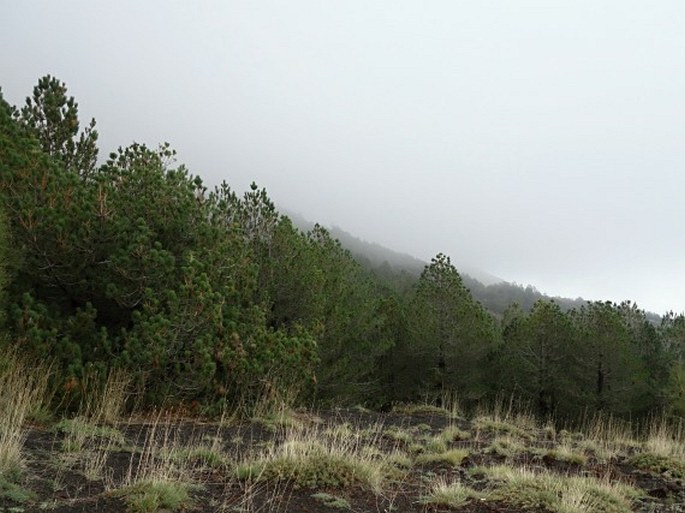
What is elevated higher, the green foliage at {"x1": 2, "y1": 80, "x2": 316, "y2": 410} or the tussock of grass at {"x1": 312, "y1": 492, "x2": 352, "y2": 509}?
the green foliage at {"x1": 2, "y1": 80, "x2": 316, "y2": 410}

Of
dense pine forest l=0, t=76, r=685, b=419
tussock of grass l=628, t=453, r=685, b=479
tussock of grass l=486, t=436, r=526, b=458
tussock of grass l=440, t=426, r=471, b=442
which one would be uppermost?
dense pine forest l=0, t=76, r=685, b=419

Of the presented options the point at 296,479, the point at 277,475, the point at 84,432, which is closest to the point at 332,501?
the point at 296,479

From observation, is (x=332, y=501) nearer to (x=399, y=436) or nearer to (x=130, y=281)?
(x=399, y=436)

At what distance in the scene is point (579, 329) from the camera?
2516 centimetres

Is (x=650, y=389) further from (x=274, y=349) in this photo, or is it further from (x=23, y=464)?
(x=23, y=464)

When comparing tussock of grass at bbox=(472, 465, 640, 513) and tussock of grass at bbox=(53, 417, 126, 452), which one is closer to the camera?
tussock of grass at bbox=(472, 465, 640, 513)

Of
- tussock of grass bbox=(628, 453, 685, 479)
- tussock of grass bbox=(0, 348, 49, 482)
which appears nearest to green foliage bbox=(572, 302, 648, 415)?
tussock of grass bbox=(628, 453, 685, 479)

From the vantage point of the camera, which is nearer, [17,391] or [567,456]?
[17,391]

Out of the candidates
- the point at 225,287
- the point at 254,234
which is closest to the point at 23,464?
the point at 225,287

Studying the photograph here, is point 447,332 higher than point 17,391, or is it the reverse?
point 447,332

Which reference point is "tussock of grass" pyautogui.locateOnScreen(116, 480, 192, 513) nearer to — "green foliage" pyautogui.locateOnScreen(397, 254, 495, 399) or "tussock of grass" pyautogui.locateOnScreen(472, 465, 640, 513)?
"tussock of grass" pyautogui.locateOnScreen(472, 465, 640, 513)

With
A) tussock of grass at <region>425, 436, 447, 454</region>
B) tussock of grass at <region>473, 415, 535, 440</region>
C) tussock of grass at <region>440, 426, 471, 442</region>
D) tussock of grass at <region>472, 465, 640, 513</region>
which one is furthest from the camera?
tussock of grass at <region>473, 415, 535, 440</region>

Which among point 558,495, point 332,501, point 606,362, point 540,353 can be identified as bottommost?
point 332,501

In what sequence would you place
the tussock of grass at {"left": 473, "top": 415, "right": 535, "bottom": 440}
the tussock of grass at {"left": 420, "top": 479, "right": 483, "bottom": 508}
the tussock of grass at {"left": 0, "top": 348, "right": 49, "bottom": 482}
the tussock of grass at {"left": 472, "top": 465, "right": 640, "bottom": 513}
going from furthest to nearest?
the tussock of grass at {"left": 473, "top": 415, "right": 535, "bottom": 440} < the tussock of grass at {"left": 0, "top": 348, "right": 49, "bottom": 482} < the tussock of grass at {"left": 420, "top": 479, "right": 483, "bottom": 508} < the tussock of grass at {"left": 472, "top": 465, "right": 640, "bottom": 513}
